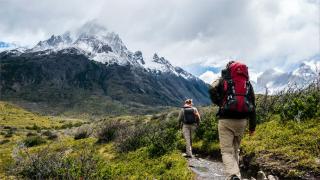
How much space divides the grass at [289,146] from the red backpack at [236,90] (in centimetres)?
423

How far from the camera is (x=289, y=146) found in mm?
15695

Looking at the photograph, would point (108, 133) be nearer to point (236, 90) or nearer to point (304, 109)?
point (304, 109)

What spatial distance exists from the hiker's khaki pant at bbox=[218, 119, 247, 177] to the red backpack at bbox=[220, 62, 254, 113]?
42 centimetres

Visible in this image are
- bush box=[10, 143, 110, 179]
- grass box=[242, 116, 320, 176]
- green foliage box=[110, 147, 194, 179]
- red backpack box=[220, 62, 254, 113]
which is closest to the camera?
red backpack box=[220, 62, 254, 113]

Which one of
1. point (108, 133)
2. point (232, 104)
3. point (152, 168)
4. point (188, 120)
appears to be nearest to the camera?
point (232, 104)

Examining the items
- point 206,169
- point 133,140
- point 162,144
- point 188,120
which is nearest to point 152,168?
Result: point 206,169

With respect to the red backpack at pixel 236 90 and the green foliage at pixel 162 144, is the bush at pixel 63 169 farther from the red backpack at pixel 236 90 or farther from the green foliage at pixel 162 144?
the red backpack at pixel 236 90

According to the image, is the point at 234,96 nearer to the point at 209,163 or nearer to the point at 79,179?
the point at 79,179

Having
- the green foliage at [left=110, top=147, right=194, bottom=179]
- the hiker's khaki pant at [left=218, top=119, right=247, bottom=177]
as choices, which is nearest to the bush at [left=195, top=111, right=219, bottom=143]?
the green foliage at [left=110, top=147, right=194, bottom=179]

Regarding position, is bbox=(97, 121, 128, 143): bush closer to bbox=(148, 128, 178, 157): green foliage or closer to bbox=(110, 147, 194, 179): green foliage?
bbox=(148, 128, 178, 157): green foliage

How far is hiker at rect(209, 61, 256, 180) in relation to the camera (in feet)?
33.4

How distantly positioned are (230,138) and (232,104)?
1.09 m

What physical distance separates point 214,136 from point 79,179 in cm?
1085

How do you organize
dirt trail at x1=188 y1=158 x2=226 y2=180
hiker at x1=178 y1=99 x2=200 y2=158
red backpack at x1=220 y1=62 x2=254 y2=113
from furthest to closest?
hiker at x1=178 y1=99 x2=200 y2=158 → dirt trail at x1=188 y1=158 x2=226 y2=180 → red backpack at x1=220 y1=62 x2=254 y2=113
